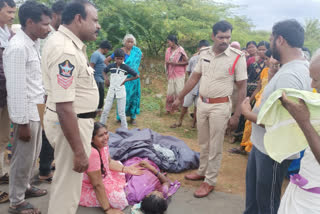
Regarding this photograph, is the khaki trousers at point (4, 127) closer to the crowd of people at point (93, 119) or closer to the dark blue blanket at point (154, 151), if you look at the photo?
the crowd of people at point (93, 119)

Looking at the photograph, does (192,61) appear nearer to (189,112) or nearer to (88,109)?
(189,112)

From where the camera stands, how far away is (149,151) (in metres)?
3.54

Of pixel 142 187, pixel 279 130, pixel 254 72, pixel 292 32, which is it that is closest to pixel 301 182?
pixel 279 130

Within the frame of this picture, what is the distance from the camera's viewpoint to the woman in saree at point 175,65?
20.0 feet

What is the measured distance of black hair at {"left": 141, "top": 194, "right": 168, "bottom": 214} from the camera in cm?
254

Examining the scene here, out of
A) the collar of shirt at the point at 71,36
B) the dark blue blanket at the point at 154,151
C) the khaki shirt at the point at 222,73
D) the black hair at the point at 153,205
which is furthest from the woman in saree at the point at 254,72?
the collar of shirt at the point at 71,36

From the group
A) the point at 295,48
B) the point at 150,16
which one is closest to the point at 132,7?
the point at 150,16

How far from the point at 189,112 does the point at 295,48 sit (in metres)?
5.11

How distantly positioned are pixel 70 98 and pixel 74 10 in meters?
0.63

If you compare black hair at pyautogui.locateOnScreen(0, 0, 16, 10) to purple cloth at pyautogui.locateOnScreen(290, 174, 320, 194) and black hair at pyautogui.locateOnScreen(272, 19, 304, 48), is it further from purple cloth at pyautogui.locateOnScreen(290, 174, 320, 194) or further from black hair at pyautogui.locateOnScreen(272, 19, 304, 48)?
purple cloth at pyautogui.locateOnScreen(290, 174, 320, 194)

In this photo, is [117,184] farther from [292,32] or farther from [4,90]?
[292,32]

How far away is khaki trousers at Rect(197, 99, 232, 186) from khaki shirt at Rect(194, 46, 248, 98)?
16 centimetres

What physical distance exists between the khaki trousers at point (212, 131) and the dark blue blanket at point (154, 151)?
0.55 metres

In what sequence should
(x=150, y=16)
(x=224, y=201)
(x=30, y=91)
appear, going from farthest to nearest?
(x=150, y=16), (x=224, y=201), (x=30, y=91)
